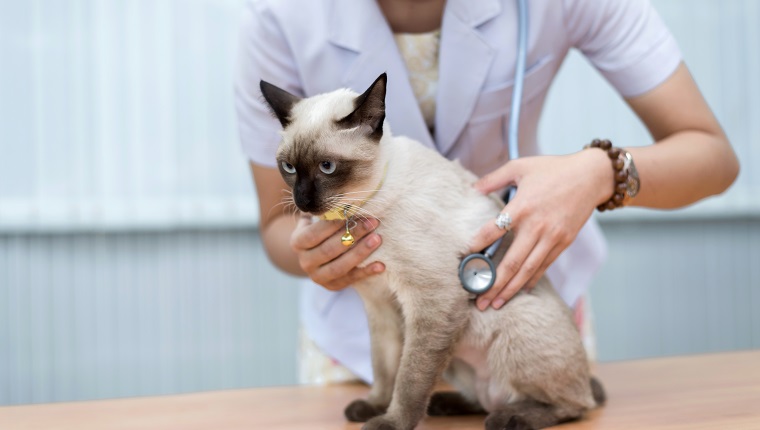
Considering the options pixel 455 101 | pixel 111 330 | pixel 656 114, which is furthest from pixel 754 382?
pixel 111 330

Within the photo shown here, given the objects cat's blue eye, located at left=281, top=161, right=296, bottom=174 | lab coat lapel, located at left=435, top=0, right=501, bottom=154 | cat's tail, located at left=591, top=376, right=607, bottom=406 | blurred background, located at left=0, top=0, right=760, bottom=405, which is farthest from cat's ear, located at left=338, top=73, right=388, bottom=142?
blurred background, located at left=0, top=0, right=760, bottom=405

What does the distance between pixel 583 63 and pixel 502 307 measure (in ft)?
Result: 8.54

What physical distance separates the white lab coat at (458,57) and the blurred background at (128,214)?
1.70 m

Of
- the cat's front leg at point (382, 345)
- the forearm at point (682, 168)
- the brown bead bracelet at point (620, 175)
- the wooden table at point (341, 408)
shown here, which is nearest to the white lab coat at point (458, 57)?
the forearm at point (682, 168)

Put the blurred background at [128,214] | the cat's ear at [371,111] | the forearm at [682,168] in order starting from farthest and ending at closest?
the blurred background at [128,214] < the forearm at [682,168] < the cat's ear at [371,111]

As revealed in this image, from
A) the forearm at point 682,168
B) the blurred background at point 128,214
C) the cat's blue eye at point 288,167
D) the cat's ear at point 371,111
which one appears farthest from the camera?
the blurred background at point 128,214

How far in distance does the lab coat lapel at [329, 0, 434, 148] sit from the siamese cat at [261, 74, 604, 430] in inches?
7.2

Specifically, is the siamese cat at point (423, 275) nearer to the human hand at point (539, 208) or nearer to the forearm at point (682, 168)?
the human hand at point (539, 208)

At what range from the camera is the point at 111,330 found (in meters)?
3.13

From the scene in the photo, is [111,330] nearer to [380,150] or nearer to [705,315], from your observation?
[380,150]

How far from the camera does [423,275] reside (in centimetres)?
118

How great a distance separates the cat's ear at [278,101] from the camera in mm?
1161

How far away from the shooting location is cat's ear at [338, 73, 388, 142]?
1055 mm

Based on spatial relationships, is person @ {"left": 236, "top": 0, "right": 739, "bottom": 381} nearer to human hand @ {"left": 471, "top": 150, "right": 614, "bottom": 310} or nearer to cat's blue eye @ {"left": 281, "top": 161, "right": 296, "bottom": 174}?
human hand @ {"left": 471, "top": 150, "right": 614, "bottom": 310}
